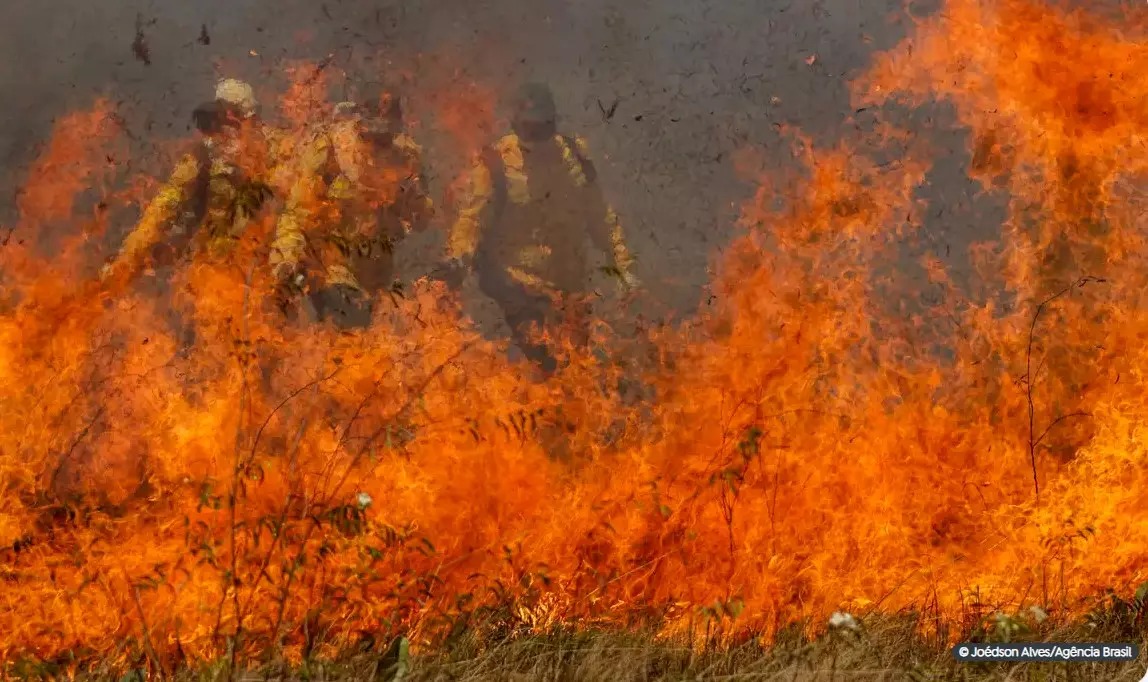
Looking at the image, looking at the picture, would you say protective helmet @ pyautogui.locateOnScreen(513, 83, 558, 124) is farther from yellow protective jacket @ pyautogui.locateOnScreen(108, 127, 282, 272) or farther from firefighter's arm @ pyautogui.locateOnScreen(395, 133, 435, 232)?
yellow protective jacket @ pyautogui.locateOnScreen(108, 127, 282, 272)

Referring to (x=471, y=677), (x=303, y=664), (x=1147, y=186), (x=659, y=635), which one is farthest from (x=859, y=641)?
(x=1147, y=186)

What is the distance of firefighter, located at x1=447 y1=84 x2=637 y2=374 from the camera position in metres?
5.93

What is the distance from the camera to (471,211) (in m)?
6.06

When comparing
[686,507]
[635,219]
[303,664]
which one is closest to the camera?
[303,664]

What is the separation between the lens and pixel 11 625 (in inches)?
154

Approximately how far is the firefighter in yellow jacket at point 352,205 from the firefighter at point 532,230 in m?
0.46

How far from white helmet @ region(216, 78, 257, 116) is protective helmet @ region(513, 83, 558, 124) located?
1.63 metres

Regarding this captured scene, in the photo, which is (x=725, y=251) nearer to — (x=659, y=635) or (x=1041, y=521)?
(x=1041, y=521)

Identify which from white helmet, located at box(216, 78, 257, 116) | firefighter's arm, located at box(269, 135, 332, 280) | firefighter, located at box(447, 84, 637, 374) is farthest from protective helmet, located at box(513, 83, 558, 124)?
white helmet, located at box(216, 78, 257, 116)

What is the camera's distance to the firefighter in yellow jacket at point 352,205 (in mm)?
5555

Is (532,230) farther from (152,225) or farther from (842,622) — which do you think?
(842,622)

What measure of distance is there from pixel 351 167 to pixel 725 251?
227 cm

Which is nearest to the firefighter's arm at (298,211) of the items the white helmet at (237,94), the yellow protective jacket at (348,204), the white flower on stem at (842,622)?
the yellow protective jacket at (348,204)

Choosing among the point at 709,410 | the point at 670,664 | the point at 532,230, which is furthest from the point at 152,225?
the point at 670,664
